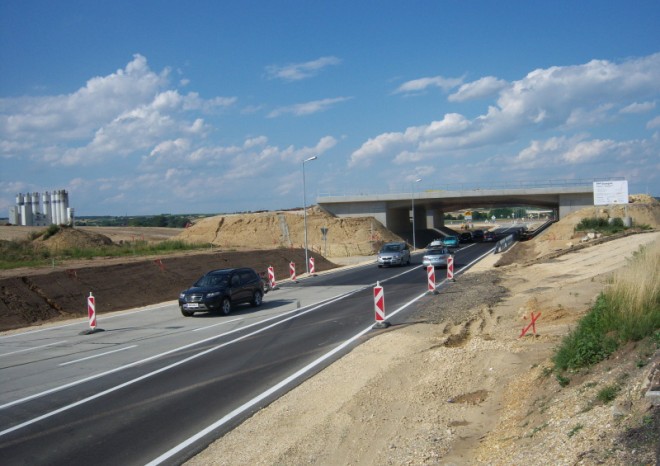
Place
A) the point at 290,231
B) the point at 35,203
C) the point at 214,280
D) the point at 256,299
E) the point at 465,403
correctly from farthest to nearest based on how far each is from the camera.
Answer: the point at 35,203
the point at 290,231
the point at 256,299
the point at 214,280
the point at 465,403

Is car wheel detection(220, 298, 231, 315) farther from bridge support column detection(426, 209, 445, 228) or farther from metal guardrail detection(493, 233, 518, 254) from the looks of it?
bridge support column detection(426, 209, 445, 228)

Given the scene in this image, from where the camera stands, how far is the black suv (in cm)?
2103

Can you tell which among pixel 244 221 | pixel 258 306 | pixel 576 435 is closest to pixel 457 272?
Answer: pixel 258 306

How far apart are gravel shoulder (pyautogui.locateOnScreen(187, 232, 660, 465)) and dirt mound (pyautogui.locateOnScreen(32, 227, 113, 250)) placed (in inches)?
1613

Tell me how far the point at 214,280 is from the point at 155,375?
1050cm

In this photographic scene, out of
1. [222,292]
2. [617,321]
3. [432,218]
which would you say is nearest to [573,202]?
[432,218]

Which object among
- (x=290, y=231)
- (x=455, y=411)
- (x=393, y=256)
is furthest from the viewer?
(x=290, y=231)

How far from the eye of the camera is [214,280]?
22219mm

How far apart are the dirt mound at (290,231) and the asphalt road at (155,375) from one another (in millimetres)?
46890

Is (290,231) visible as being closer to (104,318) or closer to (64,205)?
(64,205)

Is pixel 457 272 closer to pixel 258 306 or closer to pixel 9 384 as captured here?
pixel 258 306

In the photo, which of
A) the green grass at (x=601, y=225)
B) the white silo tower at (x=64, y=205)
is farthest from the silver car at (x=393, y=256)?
the white silo tower at (x=64, y=205)

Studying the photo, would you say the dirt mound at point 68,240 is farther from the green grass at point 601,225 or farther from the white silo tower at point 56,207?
the green grass at point 601,225

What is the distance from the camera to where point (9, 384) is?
1160 centimetres
